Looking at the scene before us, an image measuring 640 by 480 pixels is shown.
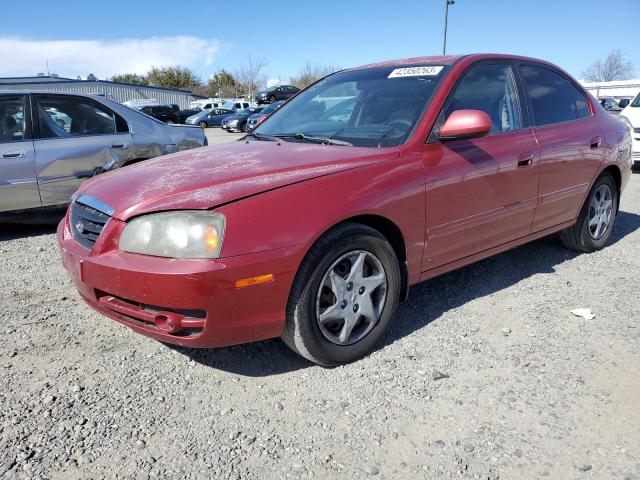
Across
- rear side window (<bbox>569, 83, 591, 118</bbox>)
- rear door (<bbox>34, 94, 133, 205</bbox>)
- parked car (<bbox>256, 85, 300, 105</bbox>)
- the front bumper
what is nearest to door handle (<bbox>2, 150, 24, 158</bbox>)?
rear door (<bbox>34, 94, 133, 205</bbox>)

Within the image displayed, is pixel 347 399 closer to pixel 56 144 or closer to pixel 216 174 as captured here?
pixel 216 174

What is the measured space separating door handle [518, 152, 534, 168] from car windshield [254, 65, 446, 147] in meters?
0.82

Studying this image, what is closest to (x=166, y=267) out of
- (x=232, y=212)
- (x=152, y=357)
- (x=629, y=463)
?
(x=232, y=212)

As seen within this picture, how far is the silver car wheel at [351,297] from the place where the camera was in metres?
2.71

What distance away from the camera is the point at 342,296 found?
9.05 feet

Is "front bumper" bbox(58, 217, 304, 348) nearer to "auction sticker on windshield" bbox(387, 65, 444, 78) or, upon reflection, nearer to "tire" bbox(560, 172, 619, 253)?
"auction sticker on windshield" bbox(387, 65, 444, 78)

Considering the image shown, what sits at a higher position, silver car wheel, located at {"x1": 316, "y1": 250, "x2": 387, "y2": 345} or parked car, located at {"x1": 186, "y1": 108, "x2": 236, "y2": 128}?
parked car, located at {"x1": 186, "y1": 108, "x2": 236, "y2": 128}

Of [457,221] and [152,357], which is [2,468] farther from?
[457,221]

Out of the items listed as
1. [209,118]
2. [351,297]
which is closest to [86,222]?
[351,297]

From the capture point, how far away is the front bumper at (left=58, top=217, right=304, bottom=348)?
2.30m

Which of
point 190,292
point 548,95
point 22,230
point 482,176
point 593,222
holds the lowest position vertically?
point 22,230

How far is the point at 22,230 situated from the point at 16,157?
1030mm

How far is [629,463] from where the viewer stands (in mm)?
2086

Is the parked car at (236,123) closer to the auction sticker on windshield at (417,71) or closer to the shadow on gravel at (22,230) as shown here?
the shadow on gravel at (22,230)
